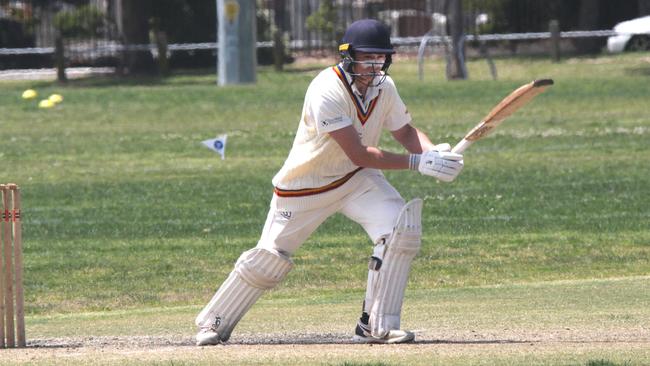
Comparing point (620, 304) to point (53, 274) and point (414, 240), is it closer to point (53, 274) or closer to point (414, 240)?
point (414, 240)

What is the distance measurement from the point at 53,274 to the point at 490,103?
1465cm

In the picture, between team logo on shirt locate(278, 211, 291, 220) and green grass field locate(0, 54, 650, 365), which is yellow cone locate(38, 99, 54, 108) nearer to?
green grass field locate(0, 54, 650, 365)

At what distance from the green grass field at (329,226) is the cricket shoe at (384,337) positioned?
0.56ft

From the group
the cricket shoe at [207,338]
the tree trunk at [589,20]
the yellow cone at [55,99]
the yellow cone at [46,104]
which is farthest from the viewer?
the tree trunk at [589,20]

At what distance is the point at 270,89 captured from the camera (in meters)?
30.6

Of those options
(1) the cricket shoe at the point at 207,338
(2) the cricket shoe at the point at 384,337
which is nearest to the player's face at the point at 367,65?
(2) the cricket shoe at the point at 384,337

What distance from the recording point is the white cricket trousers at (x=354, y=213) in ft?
27.3

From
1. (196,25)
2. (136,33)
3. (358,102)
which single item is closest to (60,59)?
(136,33)

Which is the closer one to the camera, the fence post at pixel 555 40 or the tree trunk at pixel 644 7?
the fence post at pixel 555 40

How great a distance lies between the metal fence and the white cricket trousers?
29588mm

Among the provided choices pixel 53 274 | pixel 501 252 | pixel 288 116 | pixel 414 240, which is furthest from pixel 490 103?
pixel 414 240

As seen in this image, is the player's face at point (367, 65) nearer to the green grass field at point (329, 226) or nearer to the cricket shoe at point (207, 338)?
the green grass field at point (329, 226)

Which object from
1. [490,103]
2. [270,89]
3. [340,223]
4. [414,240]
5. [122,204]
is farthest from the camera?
[270,89]

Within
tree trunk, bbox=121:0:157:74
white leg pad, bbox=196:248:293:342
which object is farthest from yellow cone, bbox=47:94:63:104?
white leg pad, bbox=196:248:293:342
